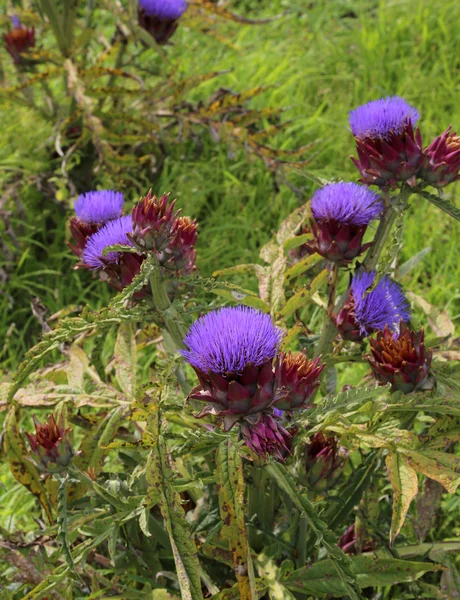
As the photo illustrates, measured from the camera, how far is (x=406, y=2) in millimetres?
3301

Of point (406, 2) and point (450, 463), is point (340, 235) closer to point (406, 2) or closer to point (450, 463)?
point (450, 463)

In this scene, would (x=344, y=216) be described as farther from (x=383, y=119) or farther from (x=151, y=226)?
(x=151, y=226)

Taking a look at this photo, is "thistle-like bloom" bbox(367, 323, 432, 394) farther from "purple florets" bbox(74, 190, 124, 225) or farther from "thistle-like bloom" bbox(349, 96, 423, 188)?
"purple florets" bbox(74, 190, 124, 225)

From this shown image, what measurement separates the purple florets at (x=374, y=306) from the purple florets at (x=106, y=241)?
36 cm

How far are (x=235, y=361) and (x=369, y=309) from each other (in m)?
0.34

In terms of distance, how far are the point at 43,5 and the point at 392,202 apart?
150 centimetres

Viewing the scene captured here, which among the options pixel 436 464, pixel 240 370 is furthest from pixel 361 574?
pixel 240 370

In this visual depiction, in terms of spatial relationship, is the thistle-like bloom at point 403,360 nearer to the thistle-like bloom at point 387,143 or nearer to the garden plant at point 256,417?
the garden plant at point 256,417

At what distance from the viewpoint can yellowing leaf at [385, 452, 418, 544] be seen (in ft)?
3.35

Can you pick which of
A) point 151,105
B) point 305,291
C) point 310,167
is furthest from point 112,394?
point 310,167

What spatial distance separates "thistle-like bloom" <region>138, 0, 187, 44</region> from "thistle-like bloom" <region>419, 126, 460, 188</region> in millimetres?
1329

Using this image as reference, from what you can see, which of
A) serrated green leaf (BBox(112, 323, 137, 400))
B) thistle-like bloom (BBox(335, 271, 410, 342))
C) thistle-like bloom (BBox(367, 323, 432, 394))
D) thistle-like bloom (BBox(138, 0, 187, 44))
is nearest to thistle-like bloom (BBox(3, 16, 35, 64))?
thistle-like bloom (BBox(138, 0, 187, 44))

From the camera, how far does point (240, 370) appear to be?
0.92 metres

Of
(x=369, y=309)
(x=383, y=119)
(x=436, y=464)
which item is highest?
(x=383, y=119)
